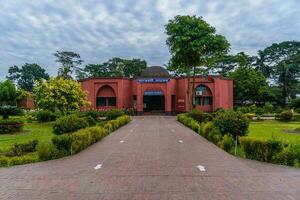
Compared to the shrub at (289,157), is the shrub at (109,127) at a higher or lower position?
higher

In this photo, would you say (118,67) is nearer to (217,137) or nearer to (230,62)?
(230,62)

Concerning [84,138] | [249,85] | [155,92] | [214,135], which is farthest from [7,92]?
[249,85]

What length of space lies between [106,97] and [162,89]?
9.27 m

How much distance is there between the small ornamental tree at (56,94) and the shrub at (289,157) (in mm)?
25395

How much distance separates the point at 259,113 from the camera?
173ft

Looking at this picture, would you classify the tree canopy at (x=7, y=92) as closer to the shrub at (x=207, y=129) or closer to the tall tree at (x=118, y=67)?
the shrub at (x=207, y=129)

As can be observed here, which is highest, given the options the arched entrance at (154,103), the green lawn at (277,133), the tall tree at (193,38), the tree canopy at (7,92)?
the tall tree at (193,38)

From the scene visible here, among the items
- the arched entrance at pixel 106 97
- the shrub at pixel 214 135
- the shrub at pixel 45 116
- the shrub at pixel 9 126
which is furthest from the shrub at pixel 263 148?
the arched entrance at pixel 106 97

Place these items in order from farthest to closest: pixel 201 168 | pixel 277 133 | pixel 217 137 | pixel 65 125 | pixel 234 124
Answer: pixel 277 133
pixel 65 125
pixel 217 137
pixel 234 124
pixel 201 168

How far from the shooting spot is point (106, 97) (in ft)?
193

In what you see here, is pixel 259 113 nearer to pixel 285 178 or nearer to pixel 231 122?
pixel 231 122

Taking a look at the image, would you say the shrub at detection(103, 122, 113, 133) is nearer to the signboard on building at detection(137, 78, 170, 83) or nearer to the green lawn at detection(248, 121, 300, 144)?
the green lawn at detection(248, 121, 300, 144)

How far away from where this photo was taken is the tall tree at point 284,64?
76000 millimetres

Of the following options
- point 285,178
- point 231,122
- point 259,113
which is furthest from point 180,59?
point 285,178
